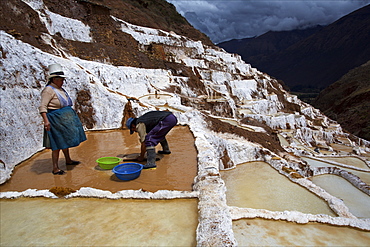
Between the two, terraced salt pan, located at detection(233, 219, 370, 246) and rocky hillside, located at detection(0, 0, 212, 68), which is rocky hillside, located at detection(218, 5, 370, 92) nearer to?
rocky hillside, located at detection(0, 0, 212, 68)

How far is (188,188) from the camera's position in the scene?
360 cm

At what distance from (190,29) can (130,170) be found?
52.9 meters

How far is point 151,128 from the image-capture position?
→ 14.5 feet

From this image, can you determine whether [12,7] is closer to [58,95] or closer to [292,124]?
[58,95]

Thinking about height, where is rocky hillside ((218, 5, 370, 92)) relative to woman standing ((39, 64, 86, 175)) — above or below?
above

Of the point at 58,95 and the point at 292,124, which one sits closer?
the point at 58,95

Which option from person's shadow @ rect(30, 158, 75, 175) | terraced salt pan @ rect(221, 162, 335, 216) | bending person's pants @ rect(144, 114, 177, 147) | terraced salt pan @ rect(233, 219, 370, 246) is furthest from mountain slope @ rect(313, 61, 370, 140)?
person's shadow @ rect(30, 158, 75, 175)

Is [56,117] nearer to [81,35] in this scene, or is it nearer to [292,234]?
[292,234]

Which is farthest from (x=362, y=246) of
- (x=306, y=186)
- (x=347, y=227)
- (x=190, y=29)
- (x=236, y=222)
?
(x=190, y=29)

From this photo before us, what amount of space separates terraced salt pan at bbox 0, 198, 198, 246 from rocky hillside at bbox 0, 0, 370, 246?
0.17 m

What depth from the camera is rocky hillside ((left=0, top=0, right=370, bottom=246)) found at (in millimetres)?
3861

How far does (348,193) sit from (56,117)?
10.4m

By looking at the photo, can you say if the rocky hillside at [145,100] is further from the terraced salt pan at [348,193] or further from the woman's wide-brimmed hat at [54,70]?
the woman's wide-brimmed hat at [54,70]

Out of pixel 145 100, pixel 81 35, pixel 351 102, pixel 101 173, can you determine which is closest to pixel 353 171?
pixel 145 100
